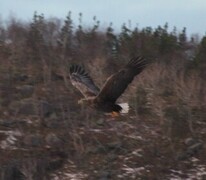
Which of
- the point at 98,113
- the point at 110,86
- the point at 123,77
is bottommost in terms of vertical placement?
the point at 98,113

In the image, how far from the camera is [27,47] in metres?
43.2

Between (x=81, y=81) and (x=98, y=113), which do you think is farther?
(x=98, y=113)

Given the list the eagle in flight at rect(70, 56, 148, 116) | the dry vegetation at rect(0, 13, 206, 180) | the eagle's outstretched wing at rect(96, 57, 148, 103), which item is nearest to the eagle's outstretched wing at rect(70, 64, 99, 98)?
the eagle in flight at rect(70, 56, 148, 116)

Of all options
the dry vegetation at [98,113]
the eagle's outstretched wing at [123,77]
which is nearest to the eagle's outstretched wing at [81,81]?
the eagle's outstretched wing at [123,77]

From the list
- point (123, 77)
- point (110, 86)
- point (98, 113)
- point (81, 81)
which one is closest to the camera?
point (123, 77)

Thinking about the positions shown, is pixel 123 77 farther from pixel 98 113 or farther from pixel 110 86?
pixel 98 113

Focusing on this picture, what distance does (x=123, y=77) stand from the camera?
13500mm

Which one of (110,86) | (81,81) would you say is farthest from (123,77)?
(81,81)

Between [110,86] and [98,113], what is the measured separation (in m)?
20.7

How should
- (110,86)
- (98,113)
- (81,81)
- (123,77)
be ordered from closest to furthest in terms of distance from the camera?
(123,77), (110,86), (81,81), (98,113)

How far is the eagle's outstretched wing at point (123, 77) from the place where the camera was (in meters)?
13.4

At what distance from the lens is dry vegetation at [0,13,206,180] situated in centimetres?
3184

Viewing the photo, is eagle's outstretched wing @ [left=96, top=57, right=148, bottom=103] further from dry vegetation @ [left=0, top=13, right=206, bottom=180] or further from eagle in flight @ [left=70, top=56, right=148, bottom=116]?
dry vegetation @ [left=0, top=13, right=206, bottom=180]

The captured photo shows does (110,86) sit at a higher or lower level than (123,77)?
lower
